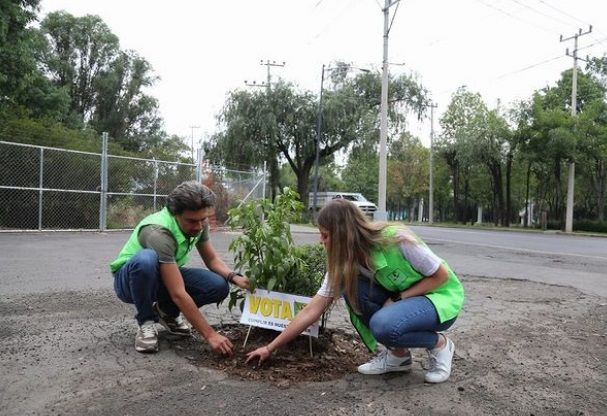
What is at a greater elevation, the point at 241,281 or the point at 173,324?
the point at 241,281

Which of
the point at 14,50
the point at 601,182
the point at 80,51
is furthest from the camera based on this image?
Result: the point at 80,51

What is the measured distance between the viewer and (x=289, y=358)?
3143mm

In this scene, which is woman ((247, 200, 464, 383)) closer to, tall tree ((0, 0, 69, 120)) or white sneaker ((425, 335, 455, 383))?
white sneaker ((425, 335, 455, 383))

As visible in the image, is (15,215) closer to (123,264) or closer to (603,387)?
(123,264)

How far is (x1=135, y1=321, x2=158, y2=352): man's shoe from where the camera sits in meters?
3.30

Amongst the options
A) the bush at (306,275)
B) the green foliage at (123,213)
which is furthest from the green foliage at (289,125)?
the bush at (306,275)

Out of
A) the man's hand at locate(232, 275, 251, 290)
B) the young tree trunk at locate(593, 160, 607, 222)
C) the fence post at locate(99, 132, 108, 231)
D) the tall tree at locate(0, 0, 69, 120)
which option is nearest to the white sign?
the man's hand at locate(232, 275, 251, 290)

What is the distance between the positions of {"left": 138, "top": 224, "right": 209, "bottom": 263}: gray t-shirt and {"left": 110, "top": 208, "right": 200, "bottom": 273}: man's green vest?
3 centimetres

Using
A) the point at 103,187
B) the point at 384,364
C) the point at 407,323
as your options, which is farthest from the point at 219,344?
the point at 103,187

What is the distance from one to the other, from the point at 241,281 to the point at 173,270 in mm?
470

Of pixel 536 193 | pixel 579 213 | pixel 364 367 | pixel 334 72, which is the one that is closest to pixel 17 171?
pixel 364 367

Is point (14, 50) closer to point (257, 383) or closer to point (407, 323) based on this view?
point (257, 383)

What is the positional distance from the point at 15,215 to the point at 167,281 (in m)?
11.1

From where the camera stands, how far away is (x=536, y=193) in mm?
44062
